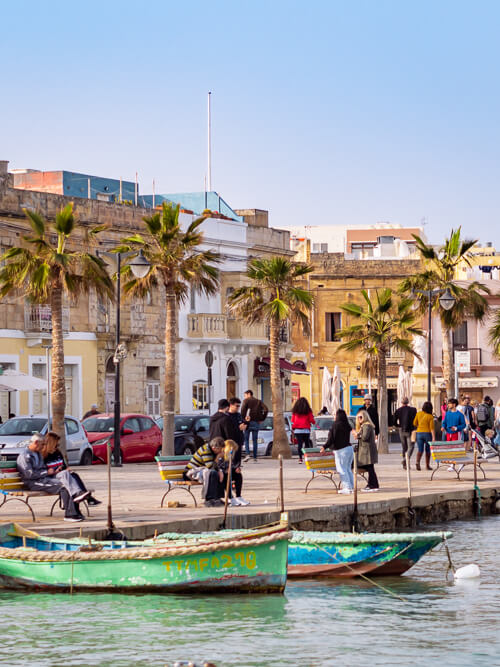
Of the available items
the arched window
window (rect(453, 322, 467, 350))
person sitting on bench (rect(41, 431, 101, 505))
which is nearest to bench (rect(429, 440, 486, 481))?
person sitting on bench (rect(41, 431, 101, 505))

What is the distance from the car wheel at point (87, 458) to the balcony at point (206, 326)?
19.4 m

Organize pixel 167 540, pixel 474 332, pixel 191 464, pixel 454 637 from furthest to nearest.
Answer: pixel 474 332
pixel 191 464
pixel 167 540
pixel 454 637

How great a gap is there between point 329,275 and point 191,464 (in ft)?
157

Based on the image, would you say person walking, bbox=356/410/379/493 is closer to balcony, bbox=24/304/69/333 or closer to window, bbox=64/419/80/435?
window, bbox=64/419/80/435

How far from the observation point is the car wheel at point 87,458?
3438 centimetres

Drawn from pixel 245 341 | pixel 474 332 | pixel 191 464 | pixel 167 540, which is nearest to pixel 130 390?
pixel 245 341

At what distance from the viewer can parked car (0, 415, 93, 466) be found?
3055 cm

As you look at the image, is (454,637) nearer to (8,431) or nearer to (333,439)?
(333,439)

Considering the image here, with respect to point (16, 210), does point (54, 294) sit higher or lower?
lower

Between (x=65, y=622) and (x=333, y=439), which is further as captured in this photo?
(x=333, y=439)

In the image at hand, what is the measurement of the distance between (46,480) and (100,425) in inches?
692

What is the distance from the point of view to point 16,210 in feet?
149

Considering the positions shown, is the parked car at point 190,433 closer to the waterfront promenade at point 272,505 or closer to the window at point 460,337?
the waterfront promenade at point 272,505

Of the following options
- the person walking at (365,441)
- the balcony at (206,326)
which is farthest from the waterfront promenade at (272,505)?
the balcony at (206,326)
